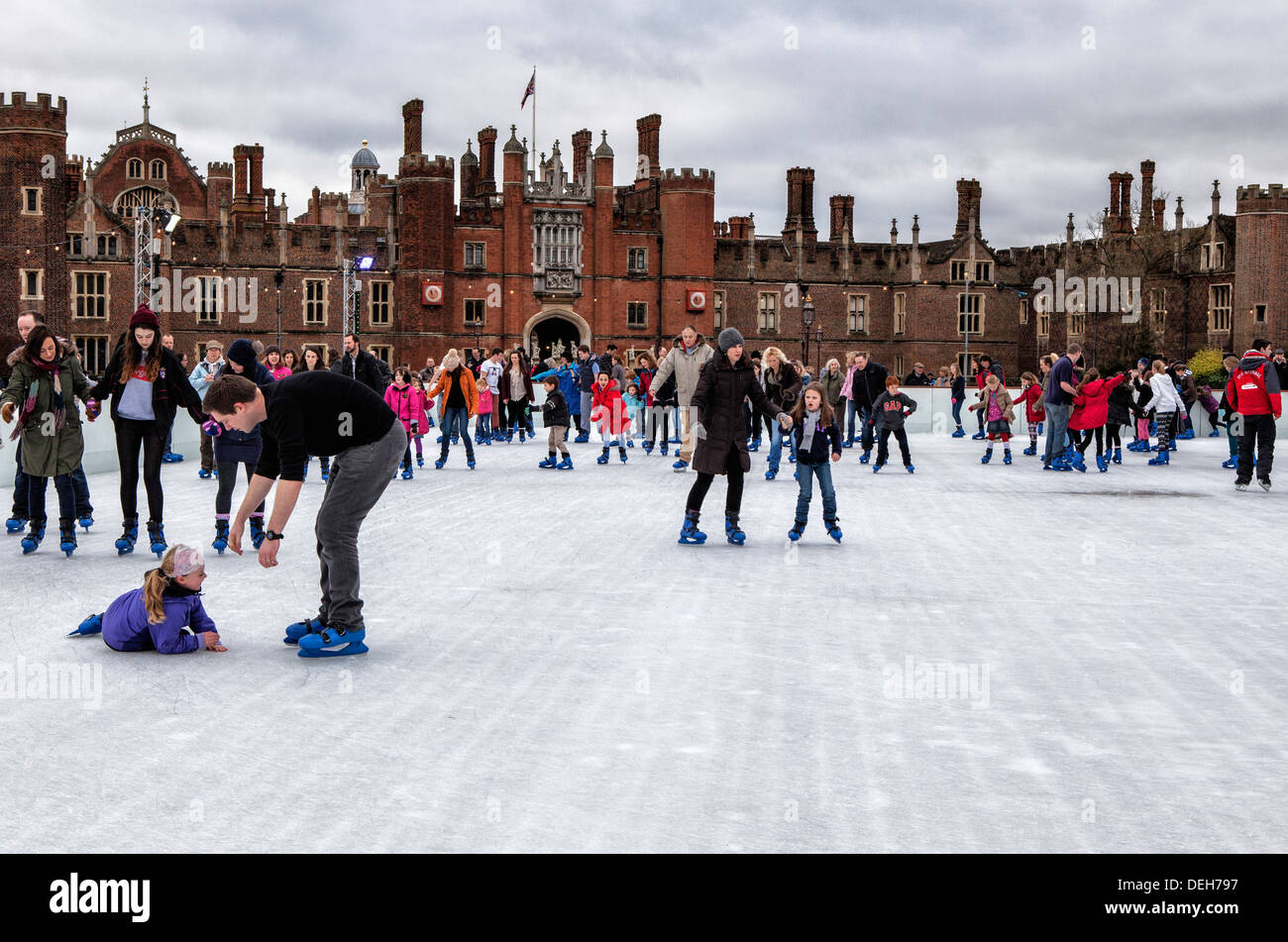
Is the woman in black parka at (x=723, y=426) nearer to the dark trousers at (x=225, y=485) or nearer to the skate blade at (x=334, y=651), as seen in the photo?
the dark trousers at (x=225, y=485)

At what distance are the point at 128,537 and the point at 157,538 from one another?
0.21 meters

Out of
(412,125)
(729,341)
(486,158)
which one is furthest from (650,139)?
(729,341)

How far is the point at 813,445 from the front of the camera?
11.0m

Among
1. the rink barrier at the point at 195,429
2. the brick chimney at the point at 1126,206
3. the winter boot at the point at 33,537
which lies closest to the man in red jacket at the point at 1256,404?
the rink barrier at the point at 195,429

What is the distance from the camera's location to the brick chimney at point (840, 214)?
211 ft

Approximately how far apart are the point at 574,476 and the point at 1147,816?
13.6 meters

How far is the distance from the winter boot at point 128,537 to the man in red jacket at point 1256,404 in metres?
Result: 11.5

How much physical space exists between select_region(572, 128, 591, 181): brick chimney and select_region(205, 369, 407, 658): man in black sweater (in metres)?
55.6

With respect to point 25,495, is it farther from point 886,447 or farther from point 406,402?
point 886,447

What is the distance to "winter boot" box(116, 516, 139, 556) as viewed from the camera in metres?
9.73

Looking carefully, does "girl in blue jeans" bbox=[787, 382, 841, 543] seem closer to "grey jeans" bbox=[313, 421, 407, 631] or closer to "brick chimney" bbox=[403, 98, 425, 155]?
"grey jeans" bbox=[313, 421, 407, 631]

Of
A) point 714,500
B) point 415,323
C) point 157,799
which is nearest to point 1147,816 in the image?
point 157,799

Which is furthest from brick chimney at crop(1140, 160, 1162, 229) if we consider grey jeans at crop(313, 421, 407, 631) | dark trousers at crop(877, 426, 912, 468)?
grey jeans at crop(313, 421, 407, 631)
